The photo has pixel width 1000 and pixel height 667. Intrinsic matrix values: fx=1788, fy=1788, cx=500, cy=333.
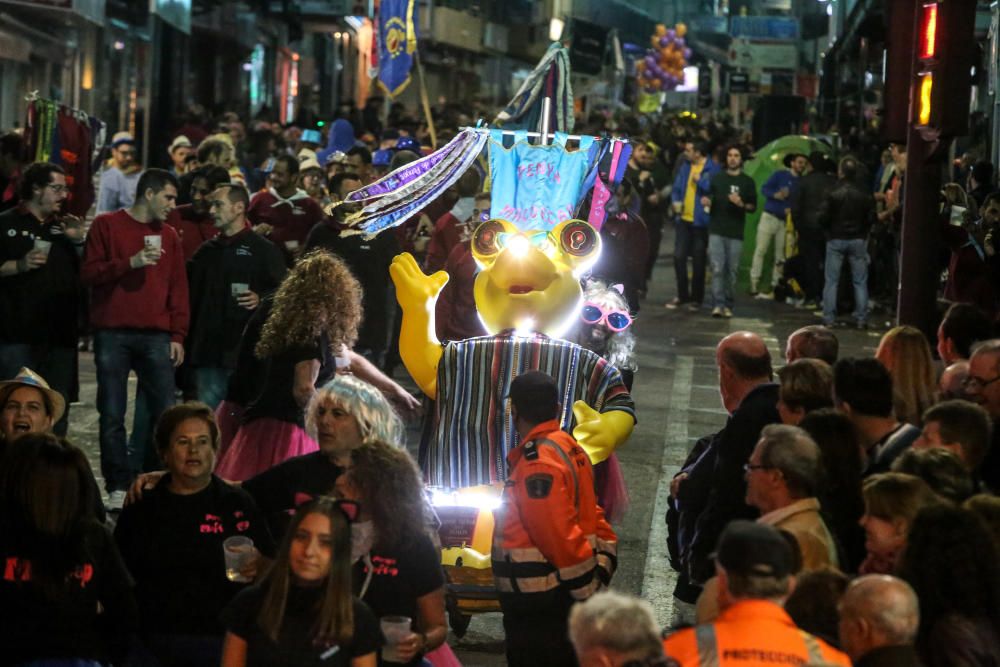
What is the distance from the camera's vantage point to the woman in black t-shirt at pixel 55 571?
5.42 metres

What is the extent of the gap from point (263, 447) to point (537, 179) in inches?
83.5

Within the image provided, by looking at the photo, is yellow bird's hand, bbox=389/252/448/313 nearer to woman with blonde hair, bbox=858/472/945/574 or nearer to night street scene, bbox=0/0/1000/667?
night street scene, bbox=0/0/1000/667

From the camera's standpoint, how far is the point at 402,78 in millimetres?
18812

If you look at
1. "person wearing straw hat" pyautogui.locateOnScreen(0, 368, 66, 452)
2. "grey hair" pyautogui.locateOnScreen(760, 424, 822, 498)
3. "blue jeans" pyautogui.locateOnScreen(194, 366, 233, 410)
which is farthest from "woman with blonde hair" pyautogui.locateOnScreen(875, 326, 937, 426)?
"blue jeans" pyautogui.locateOnScreen(194, 366, 233, 410)

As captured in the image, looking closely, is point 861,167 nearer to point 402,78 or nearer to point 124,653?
point 402,78

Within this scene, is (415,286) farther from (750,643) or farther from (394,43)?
(394,43)

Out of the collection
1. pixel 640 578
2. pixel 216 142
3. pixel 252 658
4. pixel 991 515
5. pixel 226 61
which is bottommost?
pixel 640 578

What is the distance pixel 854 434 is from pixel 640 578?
2.93m

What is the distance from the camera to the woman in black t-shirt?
5.42 m

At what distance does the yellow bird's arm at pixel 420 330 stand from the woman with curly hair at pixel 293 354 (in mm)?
241

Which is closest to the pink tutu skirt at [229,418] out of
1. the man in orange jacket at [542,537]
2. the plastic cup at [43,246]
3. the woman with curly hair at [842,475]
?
the plastic cup at [43,246]

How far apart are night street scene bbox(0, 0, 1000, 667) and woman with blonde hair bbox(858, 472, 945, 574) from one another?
0.04 ft

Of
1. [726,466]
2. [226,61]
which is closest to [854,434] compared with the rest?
[726,466]

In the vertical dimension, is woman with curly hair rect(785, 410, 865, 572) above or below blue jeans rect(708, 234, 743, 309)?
below
